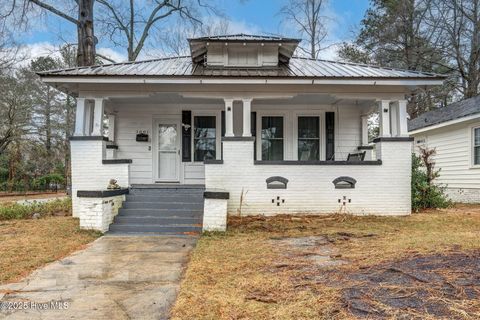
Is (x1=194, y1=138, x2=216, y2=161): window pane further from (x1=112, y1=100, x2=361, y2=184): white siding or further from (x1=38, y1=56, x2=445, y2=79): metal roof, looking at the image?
(x1=38, y1=56, x2=445, y2=79): metal roof

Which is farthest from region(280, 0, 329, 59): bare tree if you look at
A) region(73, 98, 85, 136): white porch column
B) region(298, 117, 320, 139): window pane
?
region(73, 98, 85, 136): white porch column

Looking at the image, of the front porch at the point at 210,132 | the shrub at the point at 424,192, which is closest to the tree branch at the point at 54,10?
the front porch at the point at 210,132

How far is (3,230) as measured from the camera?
7.16 m

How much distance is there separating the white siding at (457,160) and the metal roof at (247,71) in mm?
5192

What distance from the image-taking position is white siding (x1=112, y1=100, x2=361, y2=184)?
9.82m

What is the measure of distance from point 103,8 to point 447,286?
60.7 ft

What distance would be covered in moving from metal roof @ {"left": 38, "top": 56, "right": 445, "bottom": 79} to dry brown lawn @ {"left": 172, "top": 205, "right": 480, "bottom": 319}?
3.72m

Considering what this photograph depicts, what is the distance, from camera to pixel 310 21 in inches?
857

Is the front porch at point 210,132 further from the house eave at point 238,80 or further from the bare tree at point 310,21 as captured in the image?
the bare tree at point 310,21

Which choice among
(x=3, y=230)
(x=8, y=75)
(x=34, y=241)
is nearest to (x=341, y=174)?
(x=34, y=241)

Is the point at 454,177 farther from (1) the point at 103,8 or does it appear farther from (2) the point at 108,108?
(1) the point at 103,8

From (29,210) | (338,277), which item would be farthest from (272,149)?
(29,210)

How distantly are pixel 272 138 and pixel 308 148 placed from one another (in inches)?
42.1

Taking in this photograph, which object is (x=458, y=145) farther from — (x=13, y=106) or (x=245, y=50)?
(x=13, y=106)
